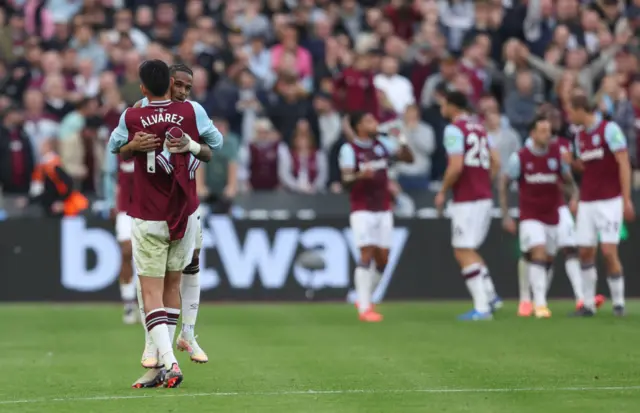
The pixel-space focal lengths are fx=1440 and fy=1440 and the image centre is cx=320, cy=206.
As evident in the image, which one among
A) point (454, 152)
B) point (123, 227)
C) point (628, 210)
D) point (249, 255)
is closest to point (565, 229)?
point (628, 210)

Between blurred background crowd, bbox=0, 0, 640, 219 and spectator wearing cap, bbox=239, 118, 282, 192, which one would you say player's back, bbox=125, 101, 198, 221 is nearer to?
blurred background crowd, bbox=0, 0, 640, 219

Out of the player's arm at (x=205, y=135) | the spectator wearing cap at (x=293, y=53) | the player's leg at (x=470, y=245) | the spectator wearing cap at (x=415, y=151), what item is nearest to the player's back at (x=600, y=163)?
the player's leg at (x=470, y=245)

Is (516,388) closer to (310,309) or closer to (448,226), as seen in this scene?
(310,309)

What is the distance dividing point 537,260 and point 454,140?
6.16ft

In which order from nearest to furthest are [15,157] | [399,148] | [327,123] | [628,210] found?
1. [628,210]
2. [399,148]
3. [15,157]
4. [327,123]

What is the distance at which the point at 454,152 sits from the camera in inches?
655

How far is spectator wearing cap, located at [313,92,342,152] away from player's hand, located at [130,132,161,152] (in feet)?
40.6

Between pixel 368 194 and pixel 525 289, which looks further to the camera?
pixel 525 289

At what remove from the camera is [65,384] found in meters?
11.1

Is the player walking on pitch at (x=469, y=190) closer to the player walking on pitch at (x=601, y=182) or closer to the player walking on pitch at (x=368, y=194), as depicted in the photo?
the player walking on pitch at (x=368, y=194)

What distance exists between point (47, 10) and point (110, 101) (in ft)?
20.3

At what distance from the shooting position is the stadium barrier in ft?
67.3

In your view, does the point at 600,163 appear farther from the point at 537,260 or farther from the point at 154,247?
the point at 154,247

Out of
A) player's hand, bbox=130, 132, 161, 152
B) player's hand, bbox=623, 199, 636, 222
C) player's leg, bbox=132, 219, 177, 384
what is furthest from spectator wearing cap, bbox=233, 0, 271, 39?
player's hand, bbox=130, 132, 161, 152
